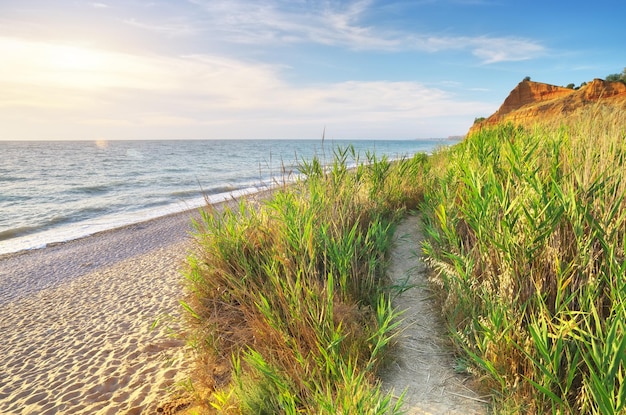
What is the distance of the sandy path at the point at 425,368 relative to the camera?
228 cm

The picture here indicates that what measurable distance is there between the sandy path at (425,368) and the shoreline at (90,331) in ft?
6.97

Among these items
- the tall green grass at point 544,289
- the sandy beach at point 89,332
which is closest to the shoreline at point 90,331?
the sandy beach at point 89,332

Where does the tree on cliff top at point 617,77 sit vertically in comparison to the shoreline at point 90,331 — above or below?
above

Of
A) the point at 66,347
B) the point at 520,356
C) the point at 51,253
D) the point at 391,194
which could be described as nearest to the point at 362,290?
the point at 520,356

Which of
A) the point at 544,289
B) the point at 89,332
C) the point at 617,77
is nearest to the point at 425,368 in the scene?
the point at 544,289

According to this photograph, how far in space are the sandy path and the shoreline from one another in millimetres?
2125

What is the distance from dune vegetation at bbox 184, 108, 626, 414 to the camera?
1886 mm

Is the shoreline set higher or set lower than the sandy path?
lower

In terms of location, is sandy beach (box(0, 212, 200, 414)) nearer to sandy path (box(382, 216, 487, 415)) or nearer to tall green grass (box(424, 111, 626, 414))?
sandy path (box(382, 216, 487, 415))

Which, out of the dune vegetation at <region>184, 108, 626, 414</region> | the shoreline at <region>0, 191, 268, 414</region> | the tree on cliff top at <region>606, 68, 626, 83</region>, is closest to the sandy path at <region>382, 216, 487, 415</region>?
the dune vegetation at <region>184, 108, 626, 414</region>

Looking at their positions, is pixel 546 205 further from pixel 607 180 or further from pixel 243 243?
pixel 243 243

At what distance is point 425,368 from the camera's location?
2619 mm

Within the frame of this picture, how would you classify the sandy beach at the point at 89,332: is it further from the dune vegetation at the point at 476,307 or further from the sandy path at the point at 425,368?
the sandy path at the point at 425,368

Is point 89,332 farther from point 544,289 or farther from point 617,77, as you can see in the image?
point 617,77
